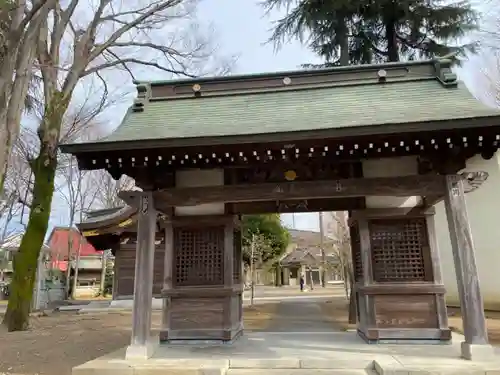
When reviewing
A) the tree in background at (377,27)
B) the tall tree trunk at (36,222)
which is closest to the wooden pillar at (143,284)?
the tall tree trunk at (36,222)

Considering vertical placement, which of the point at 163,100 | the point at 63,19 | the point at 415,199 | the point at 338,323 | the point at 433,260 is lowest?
the point at 338,323

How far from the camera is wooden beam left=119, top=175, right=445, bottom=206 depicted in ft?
19.8

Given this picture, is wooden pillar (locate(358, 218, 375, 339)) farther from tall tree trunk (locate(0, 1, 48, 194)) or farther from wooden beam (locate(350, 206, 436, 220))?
tall tree trunk (locate(0, 1, 48, 194))

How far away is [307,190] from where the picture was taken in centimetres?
626

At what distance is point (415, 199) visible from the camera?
7328 mm

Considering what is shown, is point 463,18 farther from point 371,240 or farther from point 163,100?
point 163,100

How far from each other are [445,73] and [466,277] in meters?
3.83

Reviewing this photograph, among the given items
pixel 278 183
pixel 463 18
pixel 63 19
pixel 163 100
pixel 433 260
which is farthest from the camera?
pixel 463 18

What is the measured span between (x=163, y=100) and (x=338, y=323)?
26.1ft

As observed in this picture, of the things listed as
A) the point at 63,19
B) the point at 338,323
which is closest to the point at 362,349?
the point at 338,323

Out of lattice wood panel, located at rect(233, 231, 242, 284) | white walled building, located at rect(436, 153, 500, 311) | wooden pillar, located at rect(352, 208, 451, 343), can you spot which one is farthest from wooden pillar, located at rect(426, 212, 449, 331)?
white walled building, located at rect(436, 153, 500, 311)

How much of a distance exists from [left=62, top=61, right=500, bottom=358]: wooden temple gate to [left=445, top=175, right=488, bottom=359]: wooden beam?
15 mm

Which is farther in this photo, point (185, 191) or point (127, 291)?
point (127, 291)

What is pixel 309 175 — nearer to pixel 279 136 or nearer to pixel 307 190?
pixel 307 190
